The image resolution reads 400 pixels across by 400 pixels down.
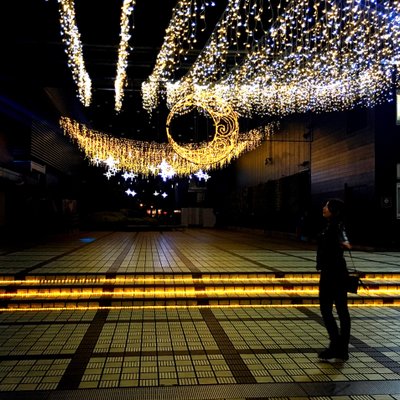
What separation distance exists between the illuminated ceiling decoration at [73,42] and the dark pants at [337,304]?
566 cm

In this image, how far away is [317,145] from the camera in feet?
55.3

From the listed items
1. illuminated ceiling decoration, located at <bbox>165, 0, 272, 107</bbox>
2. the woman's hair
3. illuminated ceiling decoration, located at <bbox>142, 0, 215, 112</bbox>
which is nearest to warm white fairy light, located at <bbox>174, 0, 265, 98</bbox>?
illuminated ceiling decoration, located at <bbox>165, 0, 272, 107</bbox>

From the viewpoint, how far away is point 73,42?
8352mm

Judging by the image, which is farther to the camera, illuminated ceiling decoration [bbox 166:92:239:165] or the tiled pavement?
illuminated ceiling decoration [bbox 166:92:239:165]

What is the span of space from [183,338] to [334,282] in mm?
1772

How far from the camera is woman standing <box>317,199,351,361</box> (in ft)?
12.8

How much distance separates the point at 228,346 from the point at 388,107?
36.3ft

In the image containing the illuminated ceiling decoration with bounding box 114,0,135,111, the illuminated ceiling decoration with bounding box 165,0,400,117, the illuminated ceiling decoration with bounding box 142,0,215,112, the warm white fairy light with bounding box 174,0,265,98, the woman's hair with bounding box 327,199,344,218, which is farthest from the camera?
the illuminated ceiling decoration with bounding box 165,0,400,117

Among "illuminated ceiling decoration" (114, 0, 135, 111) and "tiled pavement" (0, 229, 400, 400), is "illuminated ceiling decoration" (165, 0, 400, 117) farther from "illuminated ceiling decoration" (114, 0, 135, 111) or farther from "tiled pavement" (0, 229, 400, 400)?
"tiled pavement" (0, 229, 400, 400)

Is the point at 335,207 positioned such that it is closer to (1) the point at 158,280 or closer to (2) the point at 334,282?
(2) the point at 334,282

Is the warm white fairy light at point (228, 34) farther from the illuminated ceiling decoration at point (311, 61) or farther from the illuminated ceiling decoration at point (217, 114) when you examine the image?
the illuminated ceiling decoration at point (217, 114)

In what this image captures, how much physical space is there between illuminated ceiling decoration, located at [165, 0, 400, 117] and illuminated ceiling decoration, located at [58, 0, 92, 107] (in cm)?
222

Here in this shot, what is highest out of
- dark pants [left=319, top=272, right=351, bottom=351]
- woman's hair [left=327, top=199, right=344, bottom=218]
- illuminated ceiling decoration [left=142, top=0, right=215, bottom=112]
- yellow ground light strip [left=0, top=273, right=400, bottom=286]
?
illuminated ceiling decoration [left=142, top=0, right=215, bottom=112]

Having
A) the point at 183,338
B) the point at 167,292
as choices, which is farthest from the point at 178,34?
the point at 183,338
